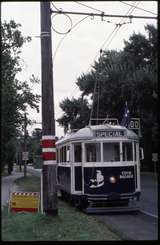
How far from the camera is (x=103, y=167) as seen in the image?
19.9 meters

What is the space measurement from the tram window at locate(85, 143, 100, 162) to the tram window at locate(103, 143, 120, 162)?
0.77 ft

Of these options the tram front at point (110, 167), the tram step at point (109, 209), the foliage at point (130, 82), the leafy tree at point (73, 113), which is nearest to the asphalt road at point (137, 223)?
the tram step at point (109, 209)

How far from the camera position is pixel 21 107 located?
4272 cm

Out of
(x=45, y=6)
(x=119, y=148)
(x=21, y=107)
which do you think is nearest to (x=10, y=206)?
(x=119, y=148)

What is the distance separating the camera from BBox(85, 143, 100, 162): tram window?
20.0 m

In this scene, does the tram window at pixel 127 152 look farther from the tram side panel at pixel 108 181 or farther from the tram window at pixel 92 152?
the tram window at pixel 92 152

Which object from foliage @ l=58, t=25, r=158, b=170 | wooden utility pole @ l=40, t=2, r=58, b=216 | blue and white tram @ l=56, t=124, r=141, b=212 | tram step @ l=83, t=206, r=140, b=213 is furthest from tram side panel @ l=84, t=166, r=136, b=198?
foliage @ l=58, t=25, r=158, b=170

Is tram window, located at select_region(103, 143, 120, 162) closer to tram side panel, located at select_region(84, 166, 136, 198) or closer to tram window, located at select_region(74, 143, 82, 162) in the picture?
tram side panel, located at select_region(84, 166, 136, 198)

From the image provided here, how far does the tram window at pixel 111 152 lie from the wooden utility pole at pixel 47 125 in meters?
4.84

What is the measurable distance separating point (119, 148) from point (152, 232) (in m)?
6.57

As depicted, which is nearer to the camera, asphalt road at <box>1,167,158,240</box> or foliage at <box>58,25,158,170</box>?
asphalt road at <box>1,167,158,240</box>

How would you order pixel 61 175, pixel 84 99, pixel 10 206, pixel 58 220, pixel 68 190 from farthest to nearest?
1. pixel 84 99
2. pixel 61 175
3. pixel 68 190
4. pixel 10 206
5. pixel 58 220

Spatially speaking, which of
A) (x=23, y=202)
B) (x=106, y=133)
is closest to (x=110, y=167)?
(x=106, y=133)

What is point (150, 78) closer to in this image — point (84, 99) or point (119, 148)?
point (84, 99)
